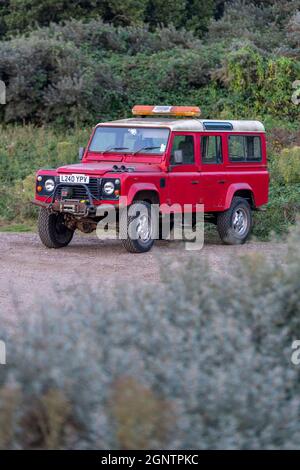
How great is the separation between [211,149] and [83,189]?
2.47 metres

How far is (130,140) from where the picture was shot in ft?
50.0

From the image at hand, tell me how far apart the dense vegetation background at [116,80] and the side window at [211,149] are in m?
2.12

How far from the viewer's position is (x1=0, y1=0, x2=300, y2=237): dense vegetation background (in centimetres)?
2048

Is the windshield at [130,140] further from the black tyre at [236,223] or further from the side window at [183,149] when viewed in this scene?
the black tyre at [236,223]

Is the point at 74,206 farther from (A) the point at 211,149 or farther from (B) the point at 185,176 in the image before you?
(A) the point at 211,149

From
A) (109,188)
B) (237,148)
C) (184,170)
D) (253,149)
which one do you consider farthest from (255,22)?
(109,188)

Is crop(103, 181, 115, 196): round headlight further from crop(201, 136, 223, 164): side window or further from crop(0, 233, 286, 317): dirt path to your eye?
crop(201, 136, 223, 164): side window

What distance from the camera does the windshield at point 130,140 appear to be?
1503 cm

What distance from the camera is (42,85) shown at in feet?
76.2

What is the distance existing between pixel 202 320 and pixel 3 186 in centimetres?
1348

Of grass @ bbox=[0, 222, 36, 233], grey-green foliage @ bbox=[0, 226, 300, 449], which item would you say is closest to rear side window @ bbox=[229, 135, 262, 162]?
grass @ bbox=[0, 222, 36, 233]

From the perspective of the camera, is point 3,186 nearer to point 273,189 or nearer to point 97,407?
point 273,189

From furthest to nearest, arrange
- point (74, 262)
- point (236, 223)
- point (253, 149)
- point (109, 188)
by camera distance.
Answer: point (253, 149) < point (236, 223) < point (109, 188) < point (74, 262)

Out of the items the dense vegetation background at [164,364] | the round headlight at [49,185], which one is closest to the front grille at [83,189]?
the round headlight at [49,185]
